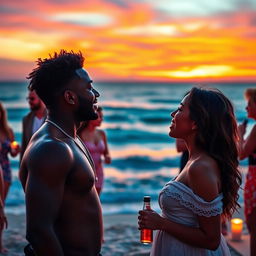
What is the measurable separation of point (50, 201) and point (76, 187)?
18 cm

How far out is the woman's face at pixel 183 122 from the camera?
253 centimetres

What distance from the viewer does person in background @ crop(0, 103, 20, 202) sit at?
591cm

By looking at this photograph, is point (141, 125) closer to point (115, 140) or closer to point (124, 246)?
point (115, 140)

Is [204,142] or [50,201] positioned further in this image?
[204,142]

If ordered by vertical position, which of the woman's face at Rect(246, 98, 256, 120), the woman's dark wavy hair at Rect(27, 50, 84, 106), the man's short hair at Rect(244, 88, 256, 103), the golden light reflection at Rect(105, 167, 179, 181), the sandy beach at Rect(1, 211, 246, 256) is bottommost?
the golden light reflection at Rect(105, 167, 179, 181)

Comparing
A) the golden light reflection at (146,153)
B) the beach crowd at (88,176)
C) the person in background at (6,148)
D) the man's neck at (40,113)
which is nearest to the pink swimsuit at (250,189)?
the beach crowd at (88,176)

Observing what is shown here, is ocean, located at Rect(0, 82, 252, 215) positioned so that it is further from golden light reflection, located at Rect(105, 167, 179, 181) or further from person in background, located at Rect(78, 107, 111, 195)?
person in background, located at Rect(78, 107, 111, 195)

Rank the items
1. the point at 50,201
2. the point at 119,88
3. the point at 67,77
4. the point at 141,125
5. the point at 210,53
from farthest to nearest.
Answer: the point at 119,88 < the point at 210,53 < the point at 141,125 < the point at 67,77 < the point at 50,201

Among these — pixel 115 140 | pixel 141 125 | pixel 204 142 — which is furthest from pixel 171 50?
pixel 204 142

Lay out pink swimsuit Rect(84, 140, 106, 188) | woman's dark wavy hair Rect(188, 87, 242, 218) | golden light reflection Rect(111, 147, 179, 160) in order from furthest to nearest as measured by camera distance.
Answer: golden light reflection Rect(111, 147, 179, 160) → pink swimsuit Rect(84, 140, 106, 188) → woman's dark wavy hair Rect(188, 87, 242, 218)

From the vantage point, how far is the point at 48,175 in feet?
6.52

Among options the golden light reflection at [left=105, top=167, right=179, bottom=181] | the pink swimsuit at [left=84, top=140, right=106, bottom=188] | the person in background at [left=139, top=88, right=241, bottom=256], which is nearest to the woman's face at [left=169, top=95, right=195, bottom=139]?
the person in background at [left=139, top=88, right=241, bottom=256]

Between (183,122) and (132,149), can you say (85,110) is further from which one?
(132,149)

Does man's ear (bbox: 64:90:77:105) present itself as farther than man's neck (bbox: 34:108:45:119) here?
No
